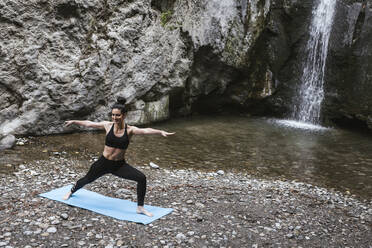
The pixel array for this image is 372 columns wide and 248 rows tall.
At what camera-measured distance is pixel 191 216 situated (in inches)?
267

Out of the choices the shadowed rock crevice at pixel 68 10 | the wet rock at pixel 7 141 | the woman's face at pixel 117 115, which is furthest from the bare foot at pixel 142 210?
the shadowed rock crevice at pixel 68 10

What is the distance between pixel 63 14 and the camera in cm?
1286

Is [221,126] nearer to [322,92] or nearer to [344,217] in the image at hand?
[322,92]

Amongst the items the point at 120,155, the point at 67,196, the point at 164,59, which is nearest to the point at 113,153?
the point at 120,155

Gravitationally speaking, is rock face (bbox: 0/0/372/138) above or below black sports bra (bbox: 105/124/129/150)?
above

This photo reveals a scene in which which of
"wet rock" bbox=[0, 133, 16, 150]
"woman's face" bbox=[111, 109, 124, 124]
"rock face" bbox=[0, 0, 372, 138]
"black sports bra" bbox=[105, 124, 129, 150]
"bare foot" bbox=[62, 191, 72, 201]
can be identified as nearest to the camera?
"woman's face" bbox=[111, 109, 124, 124]

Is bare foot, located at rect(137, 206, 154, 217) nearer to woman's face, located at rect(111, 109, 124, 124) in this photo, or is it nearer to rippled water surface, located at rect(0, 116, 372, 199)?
woman's face, located at rect(111, 109, 124, 124)

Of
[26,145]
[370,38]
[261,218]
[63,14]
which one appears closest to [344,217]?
[261,218]

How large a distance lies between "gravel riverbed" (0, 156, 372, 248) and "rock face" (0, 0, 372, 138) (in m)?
4.34

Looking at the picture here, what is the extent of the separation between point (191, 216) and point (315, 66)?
15091 mm

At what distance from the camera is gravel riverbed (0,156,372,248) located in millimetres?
5797

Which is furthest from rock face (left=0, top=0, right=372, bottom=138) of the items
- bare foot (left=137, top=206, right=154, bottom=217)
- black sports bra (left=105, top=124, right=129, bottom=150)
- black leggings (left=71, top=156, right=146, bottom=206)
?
bare foot (left=137, top=206, right=154, bottom=217)

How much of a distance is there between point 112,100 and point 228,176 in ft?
22.1

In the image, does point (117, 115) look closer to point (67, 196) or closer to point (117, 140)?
point (117, 140)
